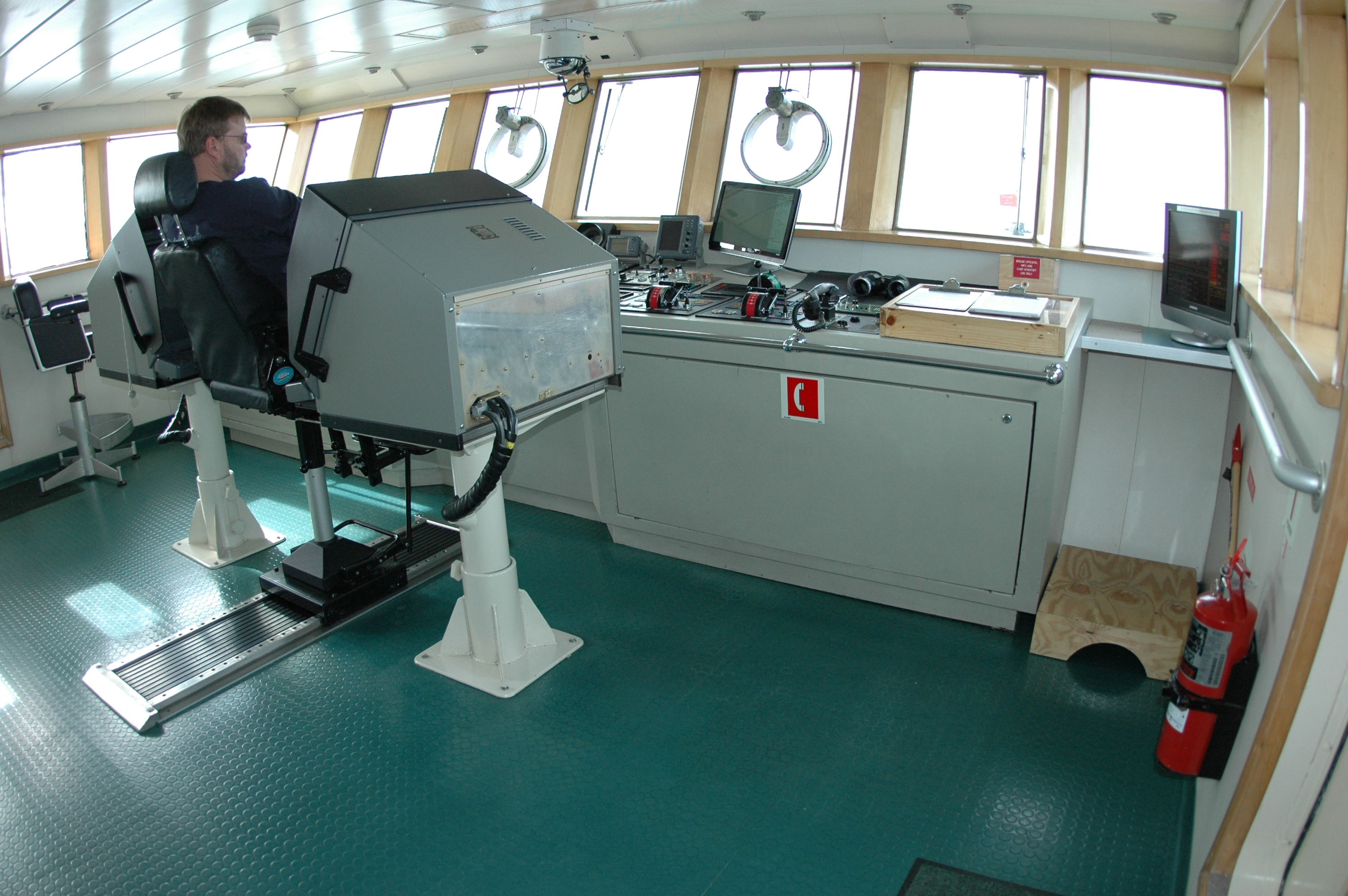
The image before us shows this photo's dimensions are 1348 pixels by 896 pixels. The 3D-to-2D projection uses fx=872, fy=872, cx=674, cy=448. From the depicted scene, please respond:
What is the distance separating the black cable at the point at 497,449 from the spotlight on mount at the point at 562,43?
2.11m

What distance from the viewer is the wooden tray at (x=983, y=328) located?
256 centimetres

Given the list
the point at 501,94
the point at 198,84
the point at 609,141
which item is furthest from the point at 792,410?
the point at 198,84

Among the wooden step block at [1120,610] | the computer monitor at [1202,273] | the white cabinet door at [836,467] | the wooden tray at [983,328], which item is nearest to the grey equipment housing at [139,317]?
the white cabinet door at [836,467]

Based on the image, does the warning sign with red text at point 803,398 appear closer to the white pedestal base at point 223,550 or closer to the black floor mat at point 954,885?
the black floor mat at point 954,885

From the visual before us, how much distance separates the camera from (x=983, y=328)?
264cm

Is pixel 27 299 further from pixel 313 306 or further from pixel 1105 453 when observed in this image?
pixel 1105 453

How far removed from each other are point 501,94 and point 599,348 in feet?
11.0

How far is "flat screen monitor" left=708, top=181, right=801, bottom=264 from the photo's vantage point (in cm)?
346

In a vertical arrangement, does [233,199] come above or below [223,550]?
above

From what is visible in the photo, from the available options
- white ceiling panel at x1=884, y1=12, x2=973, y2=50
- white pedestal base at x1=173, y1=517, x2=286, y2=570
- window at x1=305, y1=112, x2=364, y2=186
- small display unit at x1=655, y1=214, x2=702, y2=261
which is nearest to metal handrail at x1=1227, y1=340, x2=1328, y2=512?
white ceiling panel at x1=884, y1=12, x2=973, y2=50

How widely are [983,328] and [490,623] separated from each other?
1.76 meters

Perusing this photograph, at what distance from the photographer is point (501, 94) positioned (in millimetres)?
5172

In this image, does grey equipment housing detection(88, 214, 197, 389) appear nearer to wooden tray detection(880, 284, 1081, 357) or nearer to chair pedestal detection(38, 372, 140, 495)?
chair pedestal detection(38, 372, 140, 495)

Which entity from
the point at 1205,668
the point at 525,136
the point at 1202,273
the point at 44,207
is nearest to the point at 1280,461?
the point at 1205,668
